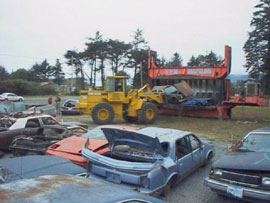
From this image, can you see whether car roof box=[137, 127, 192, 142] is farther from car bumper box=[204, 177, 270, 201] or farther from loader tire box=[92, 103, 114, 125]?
loader tire box=[92, 103, 114, 125]

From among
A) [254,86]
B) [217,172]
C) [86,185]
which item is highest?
[254,86]

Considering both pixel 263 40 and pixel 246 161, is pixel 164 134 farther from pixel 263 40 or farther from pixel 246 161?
pixel 263 40

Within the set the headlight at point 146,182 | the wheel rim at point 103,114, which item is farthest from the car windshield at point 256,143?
the wheel rim at point 103,114

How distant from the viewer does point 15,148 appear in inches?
271

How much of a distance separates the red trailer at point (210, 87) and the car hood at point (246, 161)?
1124 centimetres

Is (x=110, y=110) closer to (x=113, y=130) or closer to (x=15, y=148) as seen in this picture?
(x=15, y=148)

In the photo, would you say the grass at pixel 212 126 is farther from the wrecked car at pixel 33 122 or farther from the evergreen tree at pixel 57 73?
the evergreen tree at pixel 57 73

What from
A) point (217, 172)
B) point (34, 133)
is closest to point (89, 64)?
point (34, 133)

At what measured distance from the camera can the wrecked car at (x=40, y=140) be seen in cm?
681

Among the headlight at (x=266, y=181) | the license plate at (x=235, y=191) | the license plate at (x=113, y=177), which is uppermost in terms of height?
the headlight at (x=266, y=181)

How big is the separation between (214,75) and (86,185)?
1555 centimetres

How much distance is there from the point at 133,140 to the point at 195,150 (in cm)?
184

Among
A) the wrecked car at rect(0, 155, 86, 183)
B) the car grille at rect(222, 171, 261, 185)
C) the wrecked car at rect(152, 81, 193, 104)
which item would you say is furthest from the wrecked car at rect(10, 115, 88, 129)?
the wrecked car at rect(152, 81, 193, 104)

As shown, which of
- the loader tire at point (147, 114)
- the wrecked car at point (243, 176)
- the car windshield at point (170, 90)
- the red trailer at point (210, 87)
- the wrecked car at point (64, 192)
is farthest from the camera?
the car windshield at point (170, 90)
